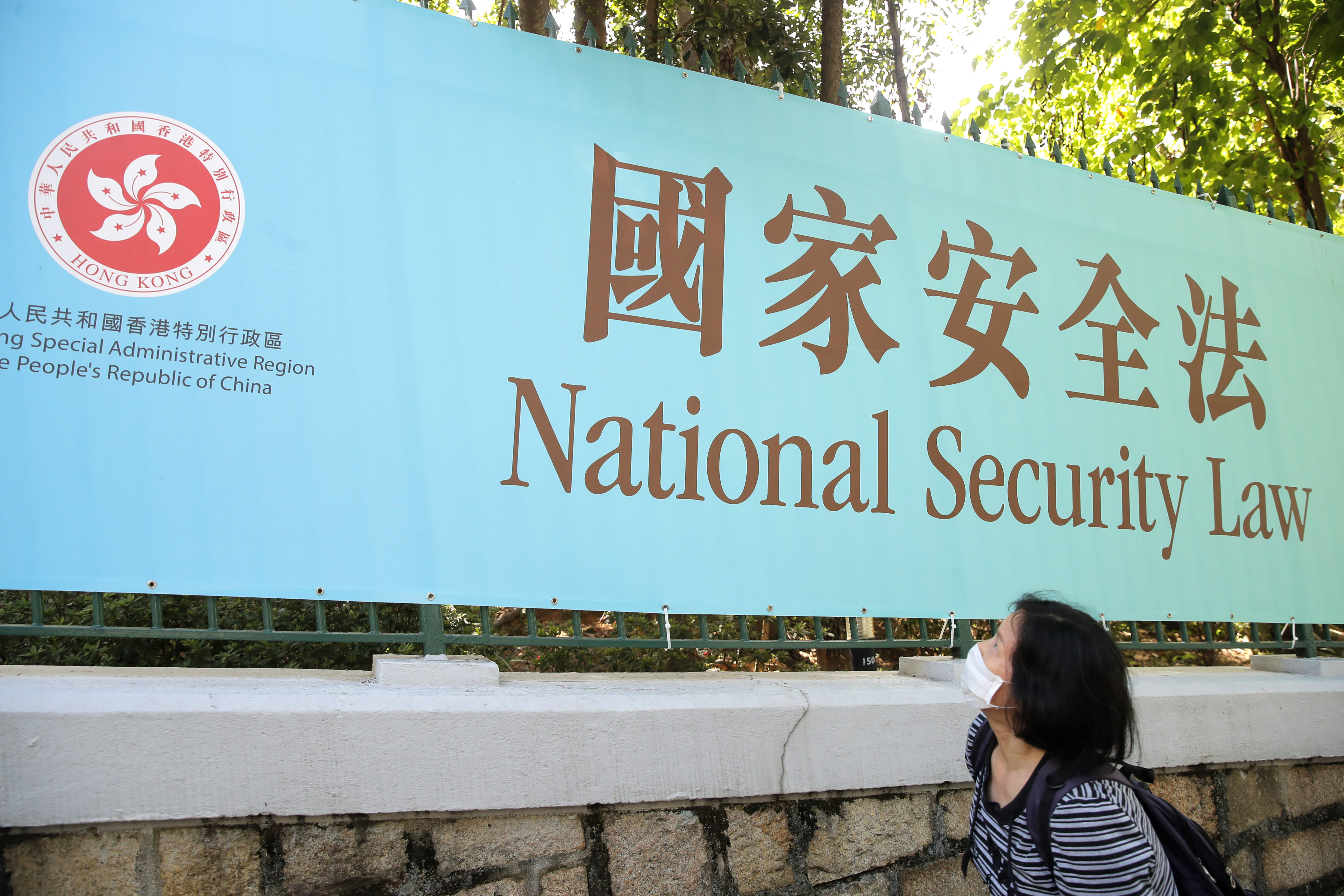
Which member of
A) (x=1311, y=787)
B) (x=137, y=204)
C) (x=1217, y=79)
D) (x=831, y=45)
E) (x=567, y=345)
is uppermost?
(x=831, y=45)

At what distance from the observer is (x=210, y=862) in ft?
6.84

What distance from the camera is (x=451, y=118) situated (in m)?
2.69

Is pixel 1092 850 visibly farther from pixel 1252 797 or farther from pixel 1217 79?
pixel 1217 79

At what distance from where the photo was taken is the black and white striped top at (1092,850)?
166 centimetres

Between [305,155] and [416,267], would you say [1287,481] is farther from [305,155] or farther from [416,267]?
[305,155]

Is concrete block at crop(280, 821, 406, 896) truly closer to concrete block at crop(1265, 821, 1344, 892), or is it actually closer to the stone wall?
the stone wall

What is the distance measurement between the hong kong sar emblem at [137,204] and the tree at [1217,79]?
15.6ft

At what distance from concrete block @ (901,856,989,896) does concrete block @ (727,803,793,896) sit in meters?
0.43

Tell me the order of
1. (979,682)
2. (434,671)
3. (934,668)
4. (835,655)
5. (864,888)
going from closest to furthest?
(979,682) < (434,671) < (864,888) < (934,668) < (835,655)

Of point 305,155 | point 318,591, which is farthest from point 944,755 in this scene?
point 305,155

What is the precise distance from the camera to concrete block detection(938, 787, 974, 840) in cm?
291

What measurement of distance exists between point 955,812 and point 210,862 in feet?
7.07

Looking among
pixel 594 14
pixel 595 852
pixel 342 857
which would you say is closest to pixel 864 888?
pixel 595 852

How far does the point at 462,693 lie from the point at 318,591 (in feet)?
1.50
